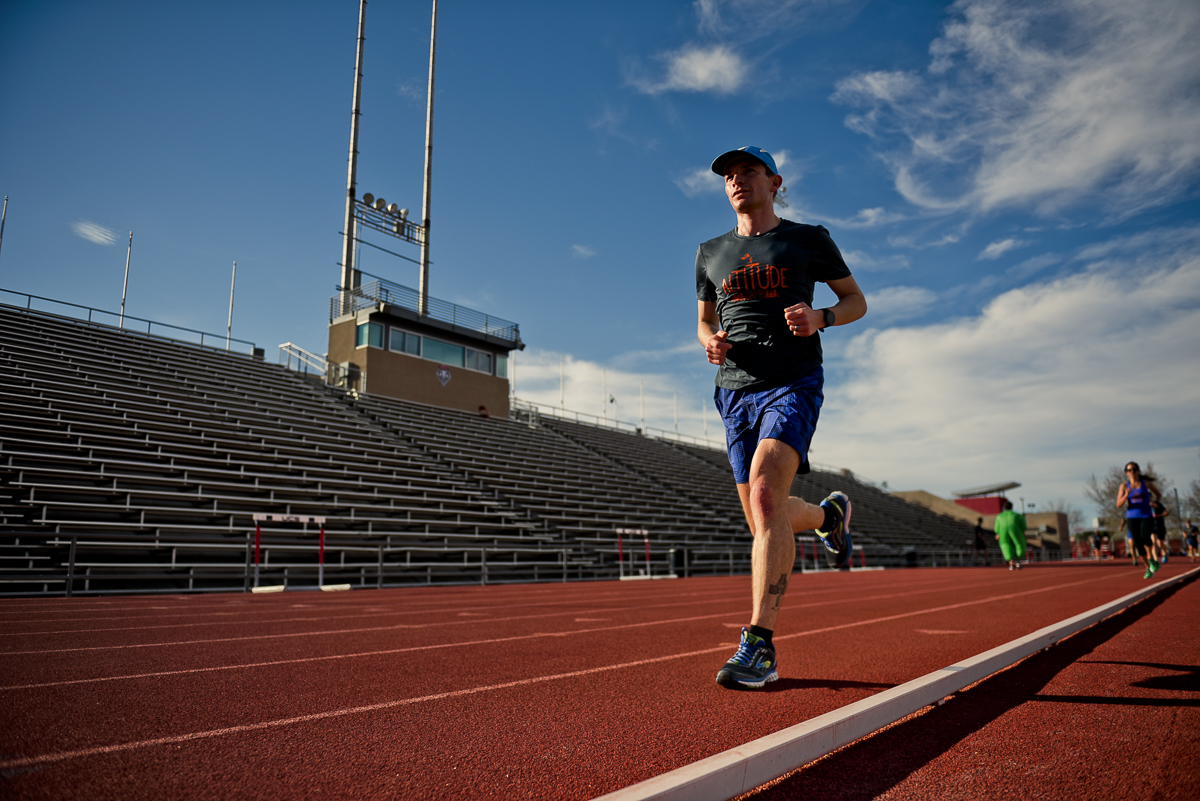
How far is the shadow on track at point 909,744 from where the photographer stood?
1596 mm

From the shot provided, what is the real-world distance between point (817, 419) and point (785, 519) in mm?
435

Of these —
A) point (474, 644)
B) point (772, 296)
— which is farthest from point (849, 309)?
point (474, 644)

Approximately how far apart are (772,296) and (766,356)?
25 cm

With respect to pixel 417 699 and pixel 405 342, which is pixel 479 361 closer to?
pixel 405 342

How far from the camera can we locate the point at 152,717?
2.20 metres

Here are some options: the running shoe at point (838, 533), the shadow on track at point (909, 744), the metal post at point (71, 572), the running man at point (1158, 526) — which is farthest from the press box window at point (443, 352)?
the shadow on track at point (909, 744)

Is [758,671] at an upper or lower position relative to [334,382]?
lower

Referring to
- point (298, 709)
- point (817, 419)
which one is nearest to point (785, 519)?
point (817, 419)

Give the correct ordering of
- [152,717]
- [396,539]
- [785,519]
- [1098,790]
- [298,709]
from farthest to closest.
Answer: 1. [396,539]
2. [785,519]
3. [298,709]
4. [152,717]
5. [1098,790]

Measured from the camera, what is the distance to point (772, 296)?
2.86 metres

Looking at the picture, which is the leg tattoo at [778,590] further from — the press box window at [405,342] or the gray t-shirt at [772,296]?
the press box window at [405,342]

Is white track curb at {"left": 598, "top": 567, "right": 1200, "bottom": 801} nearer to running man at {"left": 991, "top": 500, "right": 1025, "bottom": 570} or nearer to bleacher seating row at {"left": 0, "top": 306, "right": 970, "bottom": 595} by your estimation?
bleacher seating row at {"left": 0, "top": 306, "right": 970, "bottom": 595}

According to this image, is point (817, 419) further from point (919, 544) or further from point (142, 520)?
point (919, 544)

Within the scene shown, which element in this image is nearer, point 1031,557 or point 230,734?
point 230,734
